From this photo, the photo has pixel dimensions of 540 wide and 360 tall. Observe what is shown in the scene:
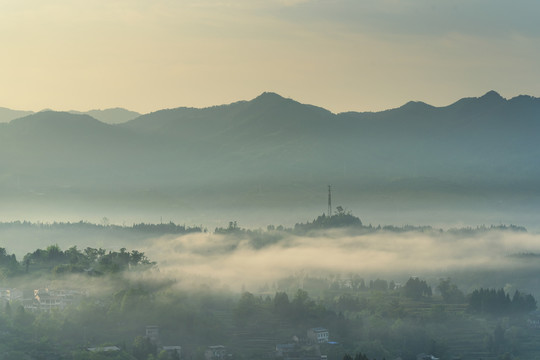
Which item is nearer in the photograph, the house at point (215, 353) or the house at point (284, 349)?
the house at point (215, 353)

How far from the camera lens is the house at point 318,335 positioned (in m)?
89.9

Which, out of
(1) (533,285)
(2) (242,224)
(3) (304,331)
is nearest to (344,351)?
(3) (304,331)

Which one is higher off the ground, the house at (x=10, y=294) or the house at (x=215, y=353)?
the house at (x=10, y=294)

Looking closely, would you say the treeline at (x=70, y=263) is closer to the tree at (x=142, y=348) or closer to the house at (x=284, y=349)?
the tree at (x=142, y=348)

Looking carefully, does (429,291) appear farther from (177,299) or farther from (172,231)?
(172,231)

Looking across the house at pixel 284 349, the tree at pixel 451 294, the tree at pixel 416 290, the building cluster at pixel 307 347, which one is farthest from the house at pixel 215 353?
the tree at pixel 451 294

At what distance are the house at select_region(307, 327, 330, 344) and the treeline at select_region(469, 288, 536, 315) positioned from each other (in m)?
18.5

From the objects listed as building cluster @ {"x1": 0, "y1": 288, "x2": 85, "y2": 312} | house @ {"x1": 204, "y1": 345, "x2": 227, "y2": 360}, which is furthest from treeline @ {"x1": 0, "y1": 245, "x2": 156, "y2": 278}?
house @ {"x1": 204, "y1": 345, "x2": 227, "y2": 360}

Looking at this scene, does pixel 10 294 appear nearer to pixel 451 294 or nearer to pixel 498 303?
pixel 451 294

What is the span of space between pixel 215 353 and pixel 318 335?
9671mm

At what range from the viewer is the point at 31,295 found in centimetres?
9388

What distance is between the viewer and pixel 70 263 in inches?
3994

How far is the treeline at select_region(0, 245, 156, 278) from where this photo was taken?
99312 mm

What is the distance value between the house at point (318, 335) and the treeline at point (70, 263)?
19.3m
